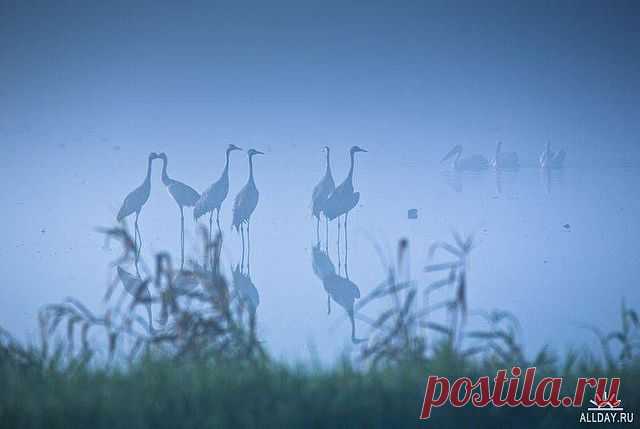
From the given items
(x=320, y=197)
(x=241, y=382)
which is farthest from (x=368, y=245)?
(x=241, y=382)

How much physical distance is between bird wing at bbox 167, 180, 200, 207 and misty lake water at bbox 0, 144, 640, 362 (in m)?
0.42

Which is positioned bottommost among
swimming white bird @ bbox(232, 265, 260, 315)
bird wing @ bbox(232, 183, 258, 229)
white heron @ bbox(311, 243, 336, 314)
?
swimming white bird @ bbox(232, 265, 260, 315)

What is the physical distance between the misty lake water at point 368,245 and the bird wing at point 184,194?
418 mm

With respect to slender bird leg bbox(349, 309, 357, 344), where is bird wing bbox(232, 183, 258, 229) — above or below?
above

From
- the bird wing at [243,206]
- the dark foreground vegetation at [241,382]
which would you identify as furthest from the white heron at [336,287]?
the bird wing at [243,206]

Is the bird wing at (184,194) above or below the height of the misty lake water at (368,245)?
above

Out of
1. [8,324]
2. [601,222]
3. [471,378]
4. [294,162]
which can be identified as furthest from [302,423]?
[294,162]

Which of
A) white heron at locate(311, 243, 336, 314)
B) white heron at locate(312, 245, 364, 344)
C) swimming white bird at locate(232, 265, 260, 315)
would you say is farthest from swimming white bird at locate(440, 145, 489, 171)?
swimming white bird at locate(232, 265, 260, 315)

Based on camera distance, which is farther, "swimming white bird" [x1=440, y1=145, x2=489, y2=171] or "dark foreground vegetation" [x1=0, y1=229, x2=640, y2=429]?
"swimming white bird" [x1=440, y1=145, x2=489, y2=171]

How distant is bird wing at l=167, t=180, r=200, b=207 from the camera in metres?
9.80

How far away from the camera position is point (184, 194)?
32.2 ft

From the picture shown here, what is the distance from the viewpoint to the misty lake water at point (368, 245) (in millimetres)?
5070

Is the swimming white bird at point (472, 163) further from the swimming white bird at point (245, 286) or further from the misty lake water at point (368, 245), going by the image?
the swimming white bird at point (245, 286)

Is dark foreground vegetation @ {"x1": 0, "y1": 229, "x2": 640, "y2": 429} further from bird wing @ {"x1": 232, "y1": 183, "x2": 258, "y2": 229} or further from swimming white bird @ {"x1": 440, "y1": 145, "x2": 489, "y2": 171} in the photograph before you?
swimming white bird @ {"x1": 440, "y1": 145, "x2": 489, "y2": 171}
